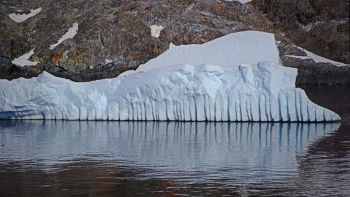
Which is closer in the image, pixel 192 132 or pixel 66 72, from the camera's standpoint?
pixel 192 132

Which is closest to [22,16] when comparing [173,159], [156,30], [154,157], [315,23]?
[156,30]

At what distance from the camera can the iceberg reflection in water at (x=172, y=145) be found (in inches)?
826

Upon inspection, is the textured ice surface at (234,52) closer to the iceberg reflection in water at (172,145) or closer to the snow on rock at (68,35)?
the iceberg reflection in water at (172,145)

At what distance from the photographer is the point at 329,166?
20.7 m

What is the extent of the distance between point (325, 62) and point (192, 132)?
24.7 m

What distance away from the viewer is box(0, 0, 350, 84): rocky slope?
41.8m

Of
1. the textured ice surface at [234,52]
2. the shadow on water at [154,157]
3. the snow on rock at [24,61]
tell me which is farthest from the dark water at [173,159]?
the snow on rock at [24,61]

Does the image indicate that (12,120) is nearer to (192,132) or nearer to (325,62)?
(192,132)

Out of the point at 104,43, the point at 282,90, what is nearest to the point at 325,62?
the point at 104,43

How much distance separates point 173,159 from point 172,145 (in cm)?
311

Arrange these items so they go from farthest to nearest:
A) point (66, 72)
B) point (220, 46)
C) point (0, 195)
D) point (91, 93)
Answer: point (66, 72) < point (220, 46) < point (91, 93) < point (0, 195)

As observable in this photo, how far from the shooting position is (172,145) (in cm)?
2523

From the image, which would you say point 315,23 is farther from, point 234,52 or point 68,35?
point 234,52

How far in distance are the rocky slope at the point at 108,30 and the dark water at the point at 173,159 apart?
34.4 feet
